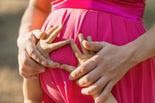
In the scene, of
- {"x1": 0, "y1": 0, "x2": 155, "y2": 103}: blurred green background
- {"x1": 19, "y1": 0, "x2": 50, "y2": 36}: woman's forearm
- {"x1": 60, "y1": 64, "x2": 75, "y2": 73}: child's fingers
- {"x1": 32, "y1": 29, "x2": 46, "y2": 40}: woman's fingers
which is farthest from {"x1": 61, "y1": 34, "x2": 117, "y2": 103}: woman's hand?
{"x1": 0, "y1": 0, "x2": 155, "y2": 103}: blurred green background

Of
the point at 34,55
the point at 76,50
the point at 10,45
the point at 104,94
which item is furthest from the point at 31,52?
the point at 10,45

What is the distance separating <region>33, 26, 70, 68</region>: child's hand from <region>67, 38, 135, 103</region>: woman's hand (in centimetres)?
6

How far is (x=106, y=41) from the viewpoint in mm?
1467

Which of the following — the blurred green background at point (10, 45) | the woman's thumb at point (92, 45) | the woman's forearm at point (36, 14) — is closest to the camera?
the woman's thumb at point (92, 45)

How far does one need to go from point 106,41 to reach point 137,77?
13 centimetres

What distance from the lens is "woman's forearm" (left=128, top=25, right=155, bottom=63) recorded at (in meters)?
1.44

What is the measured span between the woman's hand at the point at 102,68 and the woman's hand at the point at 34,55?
0.27 ft

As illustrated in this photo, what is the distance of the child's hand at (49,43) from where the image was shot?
1.46 meters

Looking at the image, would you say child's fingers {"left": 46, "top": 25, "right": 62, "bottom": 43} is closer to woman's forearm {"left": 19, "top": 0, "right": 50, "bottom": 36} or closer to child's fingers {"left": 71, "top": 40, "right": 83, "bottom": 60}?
child's fingers {"left": 71, "top": 40, "right": 83, "bottom": 60}

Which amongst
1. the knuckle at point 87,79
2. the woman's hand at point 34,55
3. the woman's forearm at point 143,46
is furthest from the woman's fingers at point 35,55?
the woman's forearm at point 143,46

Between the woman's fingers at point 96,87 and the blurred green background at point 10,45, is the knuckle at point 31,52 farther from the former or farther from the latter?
the blurred green background at point 10,45

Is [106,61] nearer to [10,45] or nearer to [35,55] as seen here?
[35,55]

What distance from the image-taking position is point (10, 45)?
422cm

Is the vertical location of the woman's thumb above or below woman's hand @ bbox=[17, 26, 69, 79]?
above
